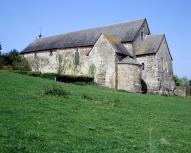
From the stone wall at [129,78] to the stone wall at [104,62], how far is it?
0.98 meters

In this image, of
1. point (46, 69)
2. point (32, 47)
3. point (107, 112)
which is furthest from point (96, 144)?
point (32, 47)

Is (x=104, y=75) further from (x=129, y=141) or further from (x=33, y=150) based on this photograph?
(x=33, y=150)

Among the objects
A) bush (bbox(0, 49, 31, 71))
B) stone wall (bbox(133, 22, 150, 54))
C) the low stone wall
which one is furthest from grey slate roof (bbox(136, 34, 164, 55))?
bush (bbox(0, 49, 31, 71))

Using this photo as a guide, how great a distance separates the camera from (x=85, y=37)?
2015 inches

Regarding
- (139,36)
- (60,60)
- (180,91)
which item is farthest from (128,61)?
(60,60)

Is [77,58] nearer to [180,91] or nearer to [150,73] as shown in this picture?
[150,73]

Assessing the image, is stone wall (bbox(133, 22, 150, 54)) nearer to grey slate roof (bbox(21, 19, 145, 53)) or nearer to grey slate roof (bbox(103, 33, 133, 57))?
grey slate roof (bbox(21, 19, 145, 53))

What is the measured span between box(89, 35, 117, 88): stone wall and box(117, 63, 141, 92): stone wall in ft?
3.21

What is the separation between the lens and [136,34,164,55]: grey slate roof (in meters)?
44.8

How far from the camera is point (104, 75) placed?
42.2 meters

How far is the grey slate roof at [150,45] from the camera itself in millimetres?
44844

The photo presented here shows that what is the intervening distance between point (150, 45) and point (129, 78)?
8810 mm

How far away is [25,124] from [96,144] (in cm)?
312

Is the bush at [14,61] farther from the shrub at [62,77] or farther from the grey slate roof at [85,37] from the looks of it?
the shrub at [62,77]
